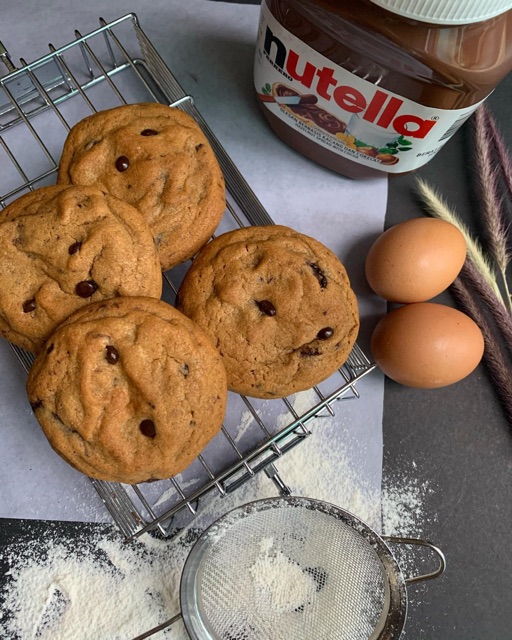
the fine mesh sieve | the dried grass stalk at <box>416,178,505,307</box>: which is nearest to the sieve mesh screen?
the fine mesh sieve

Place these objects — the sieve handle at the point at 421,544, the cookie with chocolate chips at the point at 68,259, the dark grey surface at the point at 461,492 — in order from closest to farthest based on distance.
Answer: the cookie with chocolate chips at the point at 68,259 < the sieve handle at the point at 421,544 < the dark grey surface at the point at 461,492

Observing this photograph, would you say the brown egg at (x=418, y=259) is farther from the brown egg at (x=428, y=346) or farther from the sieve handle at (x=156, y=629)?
the sieve handle at (x=156, y=629)

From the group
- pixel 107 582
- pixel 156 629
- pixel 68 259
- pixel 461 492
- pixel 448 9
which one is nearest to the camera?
pixel 448 9

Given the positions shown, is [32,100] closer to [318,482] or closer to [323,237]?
[323,237]

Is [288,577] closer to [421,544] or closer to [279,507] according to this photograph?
[279,507]

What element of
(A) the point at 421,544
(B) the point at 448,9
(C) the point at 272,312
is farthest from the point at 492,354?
(B) the point at 448,9

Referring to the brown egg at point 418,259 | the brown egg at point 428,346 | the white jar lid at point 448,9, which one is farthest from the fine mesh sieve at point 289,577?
the white jar lid at point 448,9
